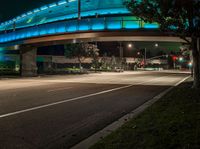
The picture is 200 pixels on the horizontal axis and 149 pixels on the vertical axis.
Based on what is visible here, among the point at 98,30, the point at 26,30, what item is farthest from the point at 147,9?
the point at 26,30

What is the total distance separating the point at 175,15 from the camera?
16.6 m

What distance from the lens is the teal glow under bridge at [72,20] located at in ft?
107

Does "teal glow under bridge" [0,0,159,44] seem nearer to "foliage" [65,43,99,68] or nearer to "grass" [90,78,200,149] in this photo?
"foliage" [65,43,99,68]

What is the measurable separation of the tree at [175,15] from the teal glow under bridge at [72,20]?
580cm

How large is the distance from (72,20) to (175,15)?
21.3 meters

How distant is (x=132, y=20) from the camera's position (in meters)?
31.6

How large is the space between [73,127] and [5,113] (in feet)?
10.9

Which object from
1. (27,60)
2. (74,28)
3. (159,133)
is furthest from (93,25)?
(159,133)

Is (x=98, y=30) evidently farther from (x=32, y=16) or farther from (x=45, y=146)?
(x=32, y=16)

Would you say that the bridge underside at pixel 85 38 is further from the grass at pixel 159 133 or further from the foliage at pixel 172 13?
the grass at pixel 159 133

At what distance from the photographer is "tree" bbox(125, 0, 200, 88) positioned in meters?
16.0

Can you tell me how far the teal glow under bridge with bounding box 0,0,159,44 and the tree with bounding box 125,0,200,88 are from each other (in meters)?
5.80

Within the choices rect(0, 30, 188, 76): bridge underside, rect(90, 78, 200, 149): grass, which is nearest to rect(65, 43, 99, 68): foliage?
rect(0, 30, 188, 76): bridge underside

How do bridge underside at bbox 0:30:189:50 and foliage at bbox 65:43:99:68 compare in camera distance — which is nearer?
bridge underside at bbox 0:30:189:50
